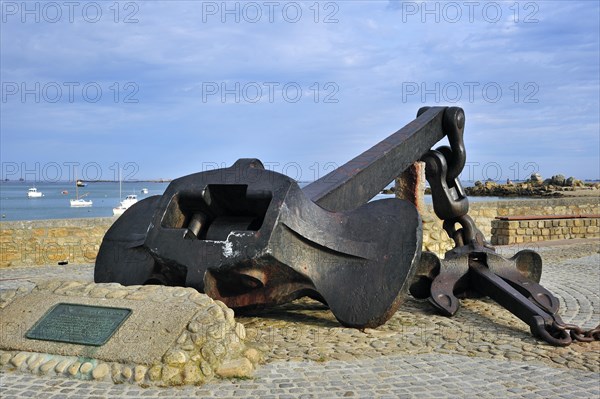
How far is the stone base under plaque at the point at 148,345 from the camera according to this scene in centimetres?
374

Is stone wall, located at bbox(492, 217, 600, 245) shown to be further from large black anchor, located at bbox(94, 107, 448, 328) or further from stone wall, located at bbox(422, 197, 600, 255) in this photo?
large black anchor, located at bbox(94, 107, 448, 328)

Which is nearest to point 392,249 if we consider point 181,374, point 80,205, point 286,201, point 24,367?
point 286,201

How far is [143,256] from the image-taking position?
5.20m

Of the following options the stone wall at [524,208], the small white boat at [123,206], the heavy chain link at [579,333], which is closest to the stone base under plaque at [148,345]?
the heavy chain link at [579,333]

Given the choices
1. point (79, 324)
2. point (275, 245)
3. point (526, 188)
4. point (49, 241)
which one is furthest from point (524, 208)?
point (526, 188)

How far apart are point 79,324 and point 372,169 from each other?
2657mm

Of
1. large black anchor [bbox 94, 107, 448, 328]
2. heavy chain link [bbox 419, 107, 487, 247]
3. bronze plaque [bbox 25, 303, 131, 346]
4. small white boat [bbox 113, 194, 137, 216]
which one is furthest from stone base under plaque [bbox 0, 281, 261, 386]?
small white boat [bbox 113, 194, 137, 216]

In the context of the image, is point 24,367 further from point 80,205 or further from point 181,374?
point 80,205

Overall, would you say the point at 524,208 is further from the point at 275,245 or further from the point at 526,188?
the point at 526,188

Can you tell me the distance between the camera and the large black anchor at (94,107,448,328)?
4539mm

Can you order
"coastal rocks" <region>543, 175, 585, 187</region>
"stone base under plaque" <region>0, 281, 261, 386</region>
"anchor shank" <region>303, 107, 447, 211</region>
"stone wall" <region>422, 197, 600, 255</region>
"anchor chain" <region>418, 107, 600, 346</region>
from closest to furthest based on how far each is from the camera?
"stone base under plaque" <region>0, 281, 261, 386</region> → "anchor shank" <region>303, 107, 447, 211</region> → "anchor chain" <region>418, 107, 600, 346</region> → "stone wall" <region>422, 197, 600, 255</region> → "coastal rocks" <region>543, 175, 585, 187</region>

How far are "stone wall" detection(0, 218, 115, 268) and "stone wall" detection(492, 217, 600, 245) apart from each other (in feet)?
29.5

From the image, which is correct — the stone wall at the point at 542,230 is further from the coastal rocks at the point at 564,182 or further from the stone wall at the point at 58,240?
the coastal rocks at the point at 564,182

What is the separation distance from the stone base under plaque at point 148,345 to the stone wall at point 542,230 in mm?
12109
